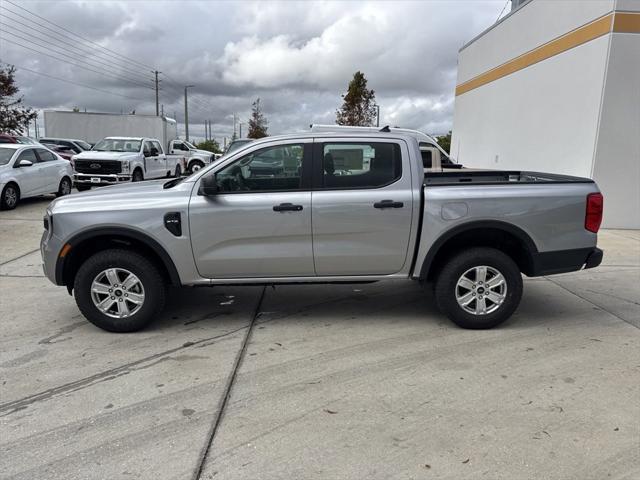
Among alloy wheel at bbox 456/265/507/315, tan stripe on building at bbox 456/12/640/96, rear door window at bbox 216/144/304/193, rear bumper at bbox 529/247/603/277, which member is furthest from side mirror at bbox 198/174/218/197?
tan stripe on building at bbox 456/12/640/96

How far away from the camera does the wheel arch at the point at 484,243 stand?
4656mm

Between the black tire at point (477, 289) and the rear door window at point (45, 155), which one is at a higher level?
the rear door window at point (45, 155)

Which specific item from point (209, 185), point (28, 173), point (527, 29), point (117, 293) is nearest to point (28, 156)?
point (28, 173)

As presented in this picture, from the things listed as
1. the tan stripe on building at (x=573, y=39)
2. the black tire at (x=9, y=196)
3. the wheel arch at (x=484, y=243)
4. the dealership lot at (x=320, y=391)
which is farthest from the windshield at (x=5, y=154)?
the tan stripe on building at (x=573, y=39)

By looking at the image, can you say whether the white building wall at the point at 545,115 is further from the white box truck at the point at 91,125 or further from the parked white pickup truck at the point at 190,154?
the white box truck at the point at 91,125

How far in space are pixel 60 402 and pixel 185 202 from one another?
74.0 inches

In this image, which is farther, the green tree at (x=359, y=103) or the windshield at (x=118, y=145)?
the green tree at (x=359, y=103)

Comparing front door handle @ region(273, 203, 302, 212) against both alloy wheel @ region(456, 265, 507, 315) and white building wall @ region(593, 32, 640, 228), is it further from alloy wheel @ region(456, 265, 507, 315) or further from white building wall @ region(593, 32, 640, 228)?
white building wall @ region(593, 32, 640, 228)

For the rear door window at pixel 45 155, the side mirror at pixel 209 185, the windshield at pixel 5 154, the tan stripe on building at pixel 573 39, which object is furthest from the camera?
the rear door window at pixel 45 155

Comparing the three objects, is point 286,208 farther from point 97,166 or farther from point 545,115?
point 97,166

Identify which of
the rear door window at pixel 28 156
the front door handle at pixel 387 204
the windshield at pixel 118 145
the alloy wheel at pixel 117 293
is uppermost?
→ the windshield at pixel 118 145

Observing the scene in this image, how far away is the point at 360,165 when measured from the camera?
188 inches

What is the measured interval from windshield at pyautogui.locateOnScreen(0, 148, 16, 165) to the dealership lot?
832 centimetres

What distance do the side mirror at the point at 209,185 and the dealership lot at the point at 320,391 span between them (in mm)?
1302
